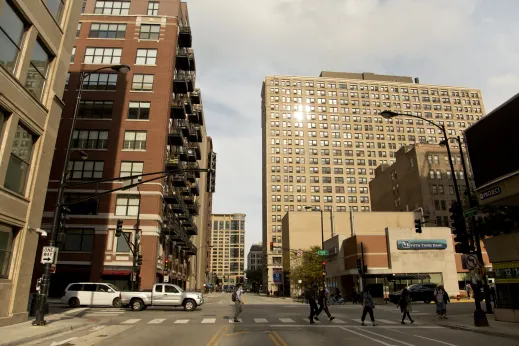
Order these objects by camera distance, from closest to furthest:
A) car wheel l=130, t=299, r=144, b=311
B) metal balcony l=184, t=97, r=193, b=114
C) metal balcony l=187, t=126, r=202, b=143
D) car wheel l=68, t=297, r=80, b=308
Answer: car wheel l=130, t=299, r=144, b=311, car wheel l=68, t=297, r=80, b=308, metal balcony l=184, t=97, r=193, b=114, metal balcony l=187, t=126, r=202, b=143

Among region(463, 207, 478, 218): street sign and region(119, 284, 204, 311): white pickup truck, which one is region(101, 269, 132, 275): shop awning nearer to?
region(119, 284, 204, 311): white pickup truck

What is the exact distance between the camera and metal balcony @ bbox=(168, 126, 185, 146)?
156 feet

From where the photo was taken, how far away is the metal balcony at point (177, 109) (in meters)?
48.0

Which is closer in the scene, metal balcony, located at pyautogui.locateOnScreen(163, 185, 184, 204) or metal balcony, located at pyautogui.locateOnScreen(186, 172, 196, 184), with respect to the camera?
metal balcony, located at pyautogui.locateOnScreen(163, 185, 184, 204)

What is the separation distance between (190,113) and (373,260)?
3426 centimetres

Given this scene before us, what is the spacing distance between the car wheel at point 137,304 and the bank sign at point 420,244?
3511 cm

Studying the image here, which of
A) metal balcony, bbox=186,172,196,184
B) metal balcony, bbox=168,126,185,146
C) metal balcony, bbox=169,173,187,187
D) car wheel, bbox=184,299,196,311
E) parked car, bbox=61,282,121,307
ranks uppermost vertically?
metal balcony, bbox=168,126,185,146

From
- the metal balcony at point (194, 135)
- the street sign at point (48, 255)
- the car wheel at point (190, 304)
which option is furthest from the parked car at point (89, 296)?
the metal balcony at point (194, 135)

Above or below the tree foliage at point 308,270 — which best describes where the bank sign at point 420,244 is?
above

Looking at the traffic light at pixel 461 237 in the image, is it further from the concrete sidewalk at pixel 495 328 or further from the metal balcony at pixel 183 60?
the metal balcony at pixel 183 60

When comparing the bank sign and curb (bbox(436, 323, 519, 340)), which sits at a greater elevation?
the bank sign

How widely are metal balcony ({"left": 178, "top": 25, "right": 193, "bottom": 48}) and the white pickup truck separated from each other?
36435 millimetres

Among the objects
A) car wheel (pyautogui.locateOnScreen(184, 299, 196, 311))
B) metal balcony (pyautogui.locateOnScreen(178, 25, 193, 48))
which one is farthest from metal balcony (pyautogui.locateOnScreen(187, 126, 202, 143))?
car wheel (pyautogui.locateOnScreen(184, 299, 196, 311))

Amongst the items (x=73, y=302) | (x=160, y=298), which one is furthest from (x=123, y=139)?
(x=160, y=298)
